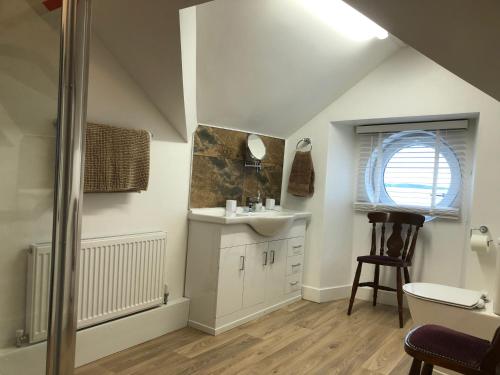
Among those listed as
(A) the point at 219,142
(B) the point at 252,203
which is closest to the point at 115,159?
(A) the point at 219,142

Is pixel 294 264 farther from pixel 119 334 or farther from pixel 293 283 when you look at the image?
pixel 119 334

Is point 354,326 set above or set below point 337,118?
below

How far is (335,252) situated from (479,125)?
171 centimetres

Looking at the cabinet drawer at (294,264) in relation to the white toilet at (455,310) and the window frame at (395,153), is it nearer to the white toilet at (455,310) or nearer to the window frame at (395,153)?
the window frame at (395,153)

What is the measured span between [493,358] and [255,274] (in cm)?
187

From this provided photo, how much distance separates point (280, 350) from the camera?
255cm

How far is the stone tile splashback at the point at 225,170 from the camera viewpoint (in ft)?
9.68

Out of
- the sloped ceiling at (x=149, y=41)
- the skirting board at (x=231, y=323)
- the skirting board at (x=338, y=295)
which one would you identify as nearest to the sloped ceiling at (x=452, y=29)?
the sloped ceiling at (x=149, y=41)

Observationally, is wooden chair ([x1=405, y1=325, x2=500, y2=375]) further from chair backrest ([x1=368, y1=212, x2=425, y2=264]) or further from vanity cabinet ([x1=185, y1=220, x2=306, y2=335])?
chair backrest ([x1=368, y1=212, x2=425, y2=264])

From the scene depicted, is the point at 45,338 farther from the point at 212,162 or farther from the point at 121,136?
the point at 212,162

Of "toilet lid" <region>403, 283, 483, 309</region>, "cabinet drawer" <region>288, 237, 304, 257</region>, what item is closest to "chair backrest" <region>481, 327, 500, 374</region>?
"toilet lid" <region>403, 283, 483, 309</region>

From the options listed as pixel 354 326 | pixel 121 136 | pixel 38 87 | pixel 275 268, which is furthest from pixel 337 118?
pixel 38 87

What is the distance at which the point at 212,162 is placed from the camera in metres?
3.06

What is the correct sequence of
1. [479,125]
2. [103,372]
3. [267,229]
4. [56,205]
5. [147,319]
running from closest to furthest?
[56,205] < [103,372] < [147,319] < [479,125] < [267,229]
